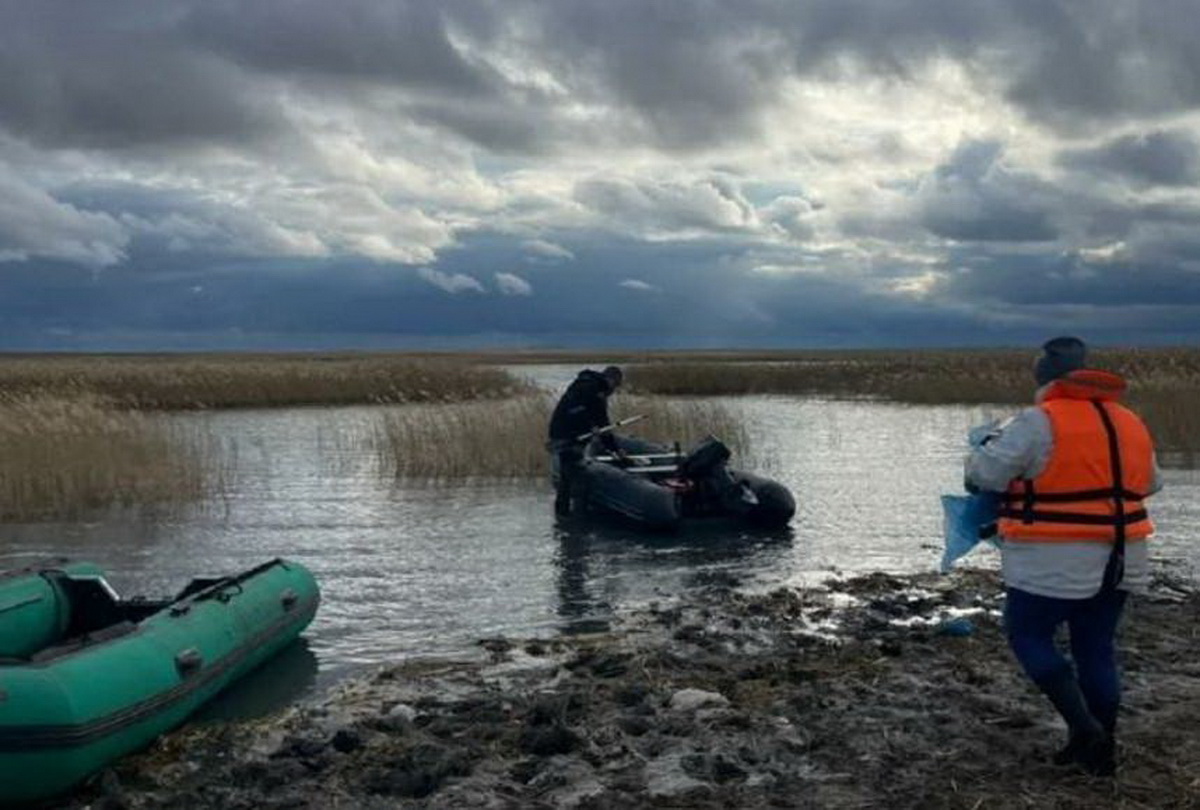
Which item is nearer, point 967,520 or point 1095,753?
point 1095,753

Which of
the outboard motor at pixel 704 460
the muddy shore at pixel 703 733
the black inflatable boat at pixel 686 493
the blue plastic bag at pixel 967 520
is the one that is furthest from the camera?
the outboard motor at pixel 704 460

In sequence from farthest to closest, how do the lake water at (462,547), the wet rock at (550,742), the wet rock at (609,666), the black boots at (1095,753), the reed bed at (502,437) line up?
the reed bed at (502,437) < the lake water at (462,547) < the wet rock at (609,666) < the wet rock at (550,742) < the black boots at (1095,753)

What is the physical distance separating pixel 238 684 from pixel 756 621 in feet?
11.6

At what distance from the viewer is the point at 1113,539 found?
5102mm

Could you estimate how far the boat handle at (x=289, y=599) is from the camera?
27.9 feet

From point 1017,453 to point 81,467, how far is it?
45.8 feet

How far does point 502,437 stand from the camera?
1927 cm

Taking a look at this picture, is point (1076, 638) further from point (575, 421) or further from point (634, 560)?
point (575, 421)

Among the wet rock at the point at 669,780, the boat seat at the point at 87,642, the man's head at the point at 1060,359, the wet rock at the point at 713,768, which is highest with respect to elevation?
the man's head at the point at 1060,359

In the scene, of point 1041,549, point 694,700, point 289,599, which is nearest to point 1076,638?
point 1041,549

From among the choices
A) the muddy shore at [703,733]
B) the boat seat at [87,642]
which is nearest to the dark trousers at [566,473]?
the muddy shore at [703,733]

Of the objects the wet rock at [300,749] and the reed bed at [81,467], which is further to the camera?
the reed bed at [81,467]

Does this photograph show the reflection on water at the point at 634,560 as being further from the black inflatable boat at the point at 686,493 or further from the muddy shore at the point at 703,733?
the muddy shore at the point at 703,733

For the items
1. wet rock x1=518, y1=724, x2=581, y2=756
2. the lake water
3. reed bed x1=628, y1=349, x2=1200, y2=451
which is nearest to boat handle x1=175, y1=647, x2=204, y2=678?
the lake water
